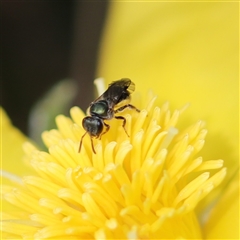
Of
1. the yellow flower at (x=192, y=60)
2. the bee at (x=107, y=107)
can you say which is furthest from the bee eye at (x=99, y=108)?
the yellow flower at (x=192, y=60)

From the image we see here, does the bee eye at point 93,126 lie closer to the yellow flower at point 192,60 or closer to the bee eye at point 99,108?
the bee eye at point 99,108

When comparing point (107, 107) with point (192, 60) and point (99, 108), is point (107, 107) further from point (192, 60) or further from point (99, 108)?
point (192, 60)

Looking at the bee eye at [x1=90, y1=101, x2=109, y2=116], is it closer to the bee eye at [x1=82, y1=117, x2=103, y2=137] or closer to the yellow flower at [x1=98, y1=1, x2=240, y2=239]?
the bee eye at [x1=82, y1=117, x2=103, y2=137]

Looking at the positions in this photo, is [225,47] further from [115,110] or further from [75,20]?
[75,20]

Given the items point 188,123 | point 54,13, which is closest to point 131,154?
point 188,123

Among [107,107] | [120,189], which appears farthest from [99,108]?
[120,189]
